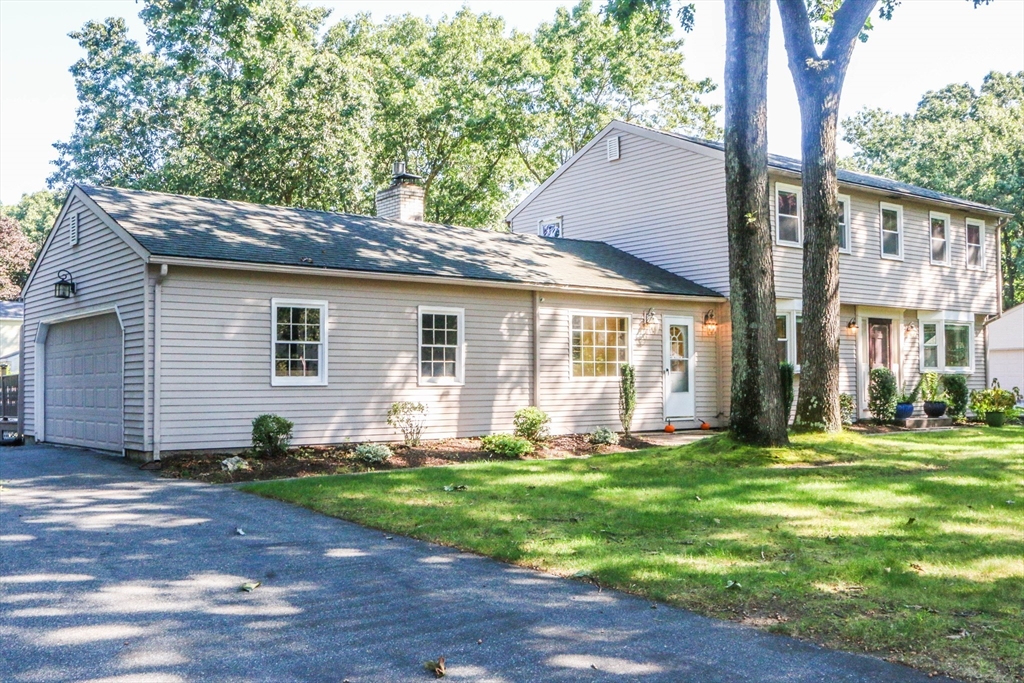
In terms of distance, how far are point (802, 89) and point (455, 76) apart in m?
21.4

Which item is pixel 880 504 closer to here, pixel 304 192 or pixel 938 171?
pixel 304 192

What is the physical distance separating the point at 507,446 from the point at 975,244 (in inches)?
664

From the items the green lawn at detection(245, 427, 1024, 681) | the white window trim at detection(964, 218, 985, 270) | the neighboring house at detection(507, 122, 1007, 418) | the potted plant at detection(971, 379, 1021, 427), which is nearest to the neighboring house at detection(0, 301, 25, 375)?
the neighboring house at detection(507, 122, 1007, 418)

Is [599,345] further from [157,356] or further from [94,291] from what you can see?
[94,291]

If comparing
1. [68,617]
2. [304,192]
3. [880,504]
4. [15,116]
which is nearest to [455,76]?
[304,192]

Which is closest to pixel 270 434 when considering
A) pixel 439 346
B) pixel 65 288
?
pixel 439 346

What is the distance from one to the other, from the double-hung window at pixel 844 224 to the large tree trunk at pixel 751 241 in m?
8.60

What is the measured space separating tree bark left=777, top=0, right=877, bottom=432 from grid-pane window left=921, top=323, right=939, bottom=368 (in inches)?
407

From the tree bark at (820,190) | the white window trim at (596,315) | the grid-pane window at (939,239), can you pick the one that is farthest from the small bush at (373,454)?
the grid-pane window at (939,239)

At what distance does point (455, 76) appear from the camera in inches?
1289

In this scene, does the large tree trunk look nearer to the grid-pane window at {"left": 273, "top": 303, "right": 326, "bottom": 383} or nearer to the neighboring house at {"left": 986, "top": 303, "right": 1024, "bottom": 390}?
the grid-pane window at {"left": 273, "top": 303, "right": 326, "bottom": 383}

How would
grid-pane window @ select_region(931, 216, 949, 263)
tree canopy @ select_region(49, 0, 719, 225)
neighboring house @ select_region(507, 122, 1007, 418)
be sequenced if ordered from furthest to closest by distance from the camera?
tree canopy @ select_region(49, 0, 719, 225), grid-pane window @ select_region(931, 216, 949, 263), neighboring house @ select_region(507, 122, 1007, 418)

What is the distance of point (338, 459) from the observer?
39.4 ft

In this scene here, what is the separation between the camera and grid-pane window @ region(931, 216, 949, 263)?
21.7 m
